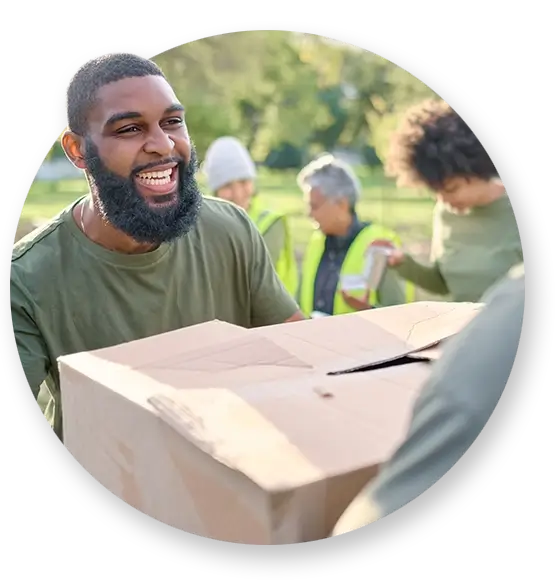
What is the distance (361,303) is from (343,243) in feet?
0.54

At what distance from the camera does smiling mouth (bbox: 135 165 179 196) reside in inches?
47.0

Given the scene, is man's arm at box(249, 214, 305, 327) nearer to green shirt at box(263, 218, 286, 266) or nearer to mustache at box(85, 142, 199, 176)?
green shirt at box(263, 218, 286, 266)

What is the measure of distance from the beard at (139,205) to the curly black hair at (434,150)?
0.42m

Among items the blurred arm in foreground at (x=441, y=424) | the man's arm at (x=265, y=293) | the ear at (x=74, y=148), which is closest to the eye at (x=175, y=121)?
the ear at (x=74, y=148)

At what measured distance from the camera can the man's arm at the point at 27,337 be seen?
120 centimetres

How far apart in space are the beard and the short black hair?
66 millimetres

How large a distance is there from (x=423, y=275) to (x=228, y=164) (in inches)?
21.3

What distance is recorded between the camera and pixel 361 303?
1466mm

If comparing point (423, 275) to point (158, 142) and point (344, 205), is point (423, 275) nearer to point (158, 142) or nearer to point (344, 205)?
point (344, 205)

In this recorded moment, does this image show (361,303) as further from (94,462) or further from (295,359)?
(94,462)

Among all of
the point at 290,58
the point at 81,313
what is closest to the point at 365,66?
the point at 290,58

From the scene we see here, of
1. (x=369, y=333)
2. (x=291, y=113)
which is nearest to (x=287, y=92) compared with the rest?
(x=291, y=113)

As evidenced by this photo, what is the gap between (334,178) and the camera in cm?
155

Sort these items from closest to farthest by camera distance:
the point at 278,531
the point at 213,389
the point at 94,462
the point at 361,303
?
the point at 278,531, the point at 213,389, the point at 94,462, the point at 361,303
